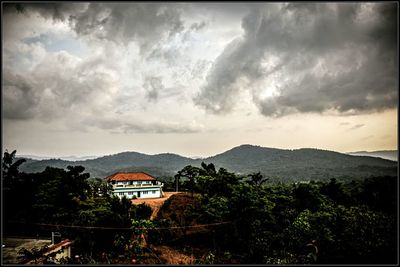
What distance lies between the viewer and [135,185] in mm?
20438

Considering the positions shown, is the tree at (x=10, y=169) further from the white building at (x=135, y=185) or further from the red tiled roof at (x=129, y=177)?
the red tiled roof at (x=129, y=177)

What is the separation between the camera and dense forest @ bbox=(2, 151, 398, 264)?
8055mm

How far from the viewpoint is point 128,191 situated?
19.8 m

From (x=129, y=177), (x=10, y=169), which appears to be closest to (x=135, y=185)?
(x=129, y=177)

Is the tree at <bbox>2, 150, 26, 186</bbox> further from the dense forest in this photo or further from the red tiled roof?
the red tiled roof

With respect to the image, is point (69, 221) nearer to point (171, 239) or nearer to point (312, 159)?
point (171, 239)

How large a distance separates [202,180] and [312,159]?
90.7 metres

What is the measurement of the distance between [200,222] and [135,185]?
10504 mm

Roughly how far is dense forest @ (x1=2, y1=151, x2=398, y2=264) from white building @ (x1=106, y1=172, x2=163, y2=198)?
25.2 feet

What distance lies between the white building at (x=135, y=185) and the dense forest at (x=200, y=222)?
7668 mm

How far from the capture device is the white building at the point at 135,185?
19719 mm

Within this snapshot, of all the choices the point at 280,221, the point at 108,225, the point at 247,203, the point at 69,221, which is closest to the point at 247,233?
the point at 247,203

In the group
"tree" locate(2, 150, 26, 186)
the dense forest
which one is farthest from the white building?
"tree" locate(2, 150, 26, 186)

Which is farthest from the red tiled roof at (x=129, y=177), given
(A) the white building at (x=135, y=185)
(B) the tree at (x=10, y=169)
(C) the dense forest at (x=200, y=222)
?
(B) the tree at (x=10, y=169)
